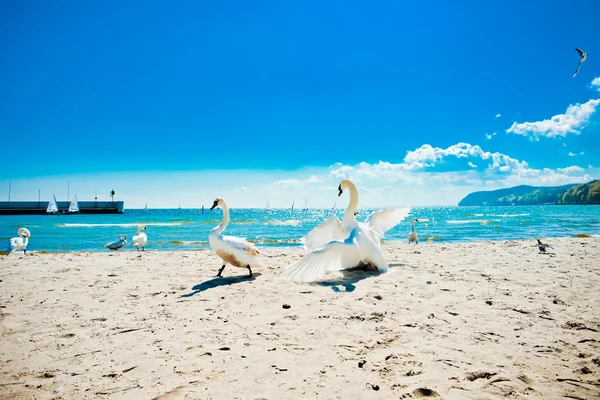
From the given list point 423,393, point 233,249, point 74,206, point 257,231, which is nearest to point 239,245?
point 233,249

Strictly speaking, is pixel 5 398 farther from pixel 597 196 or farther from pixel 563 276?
pixel 597 196

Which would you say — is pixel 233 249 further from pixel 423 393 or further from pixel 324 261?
pixel 423 393

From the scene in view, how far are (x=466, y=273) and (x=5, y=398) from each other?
760 cm

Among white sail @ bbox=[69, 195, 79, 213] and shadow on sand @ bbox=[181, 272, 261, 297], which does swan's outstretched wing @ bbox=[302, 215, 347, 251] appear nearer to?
shadow on sand @ bbox=[181, 272, 261, 297]

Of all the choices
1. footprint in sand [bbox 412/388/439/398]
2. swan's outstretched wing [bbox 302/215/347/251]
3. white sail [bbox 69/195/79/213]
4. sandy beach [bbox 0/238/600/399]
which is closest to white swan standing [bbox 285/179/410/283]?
swan's outstretched wing [bbox 302/215/347/251]

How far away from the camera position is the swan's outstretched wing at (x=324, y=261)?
5852 mm

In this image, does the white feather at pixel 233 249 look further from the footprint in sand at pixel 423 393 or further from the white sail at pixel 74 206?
the white sail at pixel 74 206

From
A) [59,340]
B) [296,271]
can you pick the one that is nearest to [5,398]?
[59,340]

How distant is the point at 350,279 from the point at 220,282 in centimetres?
270

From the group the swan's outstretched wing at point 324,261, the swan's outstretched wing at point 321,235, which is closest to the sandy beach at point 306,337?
the swan's outstretched wing at point 324,261

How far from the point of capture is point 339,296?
5.59 m

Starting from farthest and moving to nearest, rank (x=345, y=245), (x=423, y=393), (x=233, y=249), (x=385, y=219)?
(x=385, y=219)
(x=233, y=249)
(x=345, y=245)
(x=423, y=393)

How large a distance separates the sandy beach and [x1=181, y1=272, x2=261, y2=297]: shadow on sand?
0.04m

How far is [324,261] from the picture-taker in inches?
241
